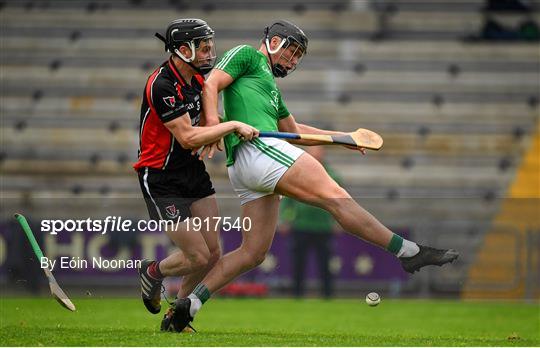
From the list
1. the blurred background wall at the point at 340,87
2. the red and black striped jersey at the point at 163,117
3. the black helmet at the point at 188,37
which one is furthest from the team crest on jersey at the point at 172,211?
the blurred background wall at the point at 340,87

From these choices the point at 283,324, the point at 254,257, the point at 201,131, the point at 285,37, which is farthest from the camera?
the point at 283,324

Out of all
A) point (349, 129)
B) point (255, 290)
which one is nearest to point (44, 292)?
point (255, 290)

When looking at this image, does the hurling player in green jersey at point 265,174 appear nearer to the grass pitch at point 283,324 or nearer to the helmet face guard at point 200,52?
the helmet face guard at point 200,52

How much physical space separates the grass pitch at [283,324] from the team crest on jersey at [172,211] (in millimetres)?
715

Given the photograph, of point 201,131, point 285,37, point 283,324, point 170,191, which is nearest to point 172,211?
point 170,191

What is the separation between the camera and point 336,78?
18.4 meters

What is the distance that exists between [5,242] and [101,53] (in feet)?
25.4

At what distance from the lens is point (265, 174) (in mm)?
7426

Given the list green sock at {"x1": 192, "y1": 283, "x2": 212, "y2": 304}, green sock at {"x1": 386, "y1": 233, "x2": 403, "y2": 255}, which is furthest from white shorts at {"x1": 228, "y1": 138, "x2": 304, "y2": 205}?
green sock at {"x1": 386, "y1": 233, "x2": 403, "y2": 255}

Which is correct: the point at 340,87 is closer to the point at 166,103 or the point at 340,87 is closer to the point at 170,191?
the point at 170,191

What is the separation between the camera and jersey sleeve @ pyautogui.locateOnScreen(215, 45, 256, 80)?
7.55 metres

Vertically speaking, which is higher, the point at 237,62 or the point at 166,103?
the point at 237,62

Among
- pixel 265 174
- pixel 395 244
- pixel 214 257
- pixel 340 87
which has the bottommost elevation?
pixel 340 87

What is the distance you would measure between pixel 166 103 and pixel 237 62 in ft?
1.70
